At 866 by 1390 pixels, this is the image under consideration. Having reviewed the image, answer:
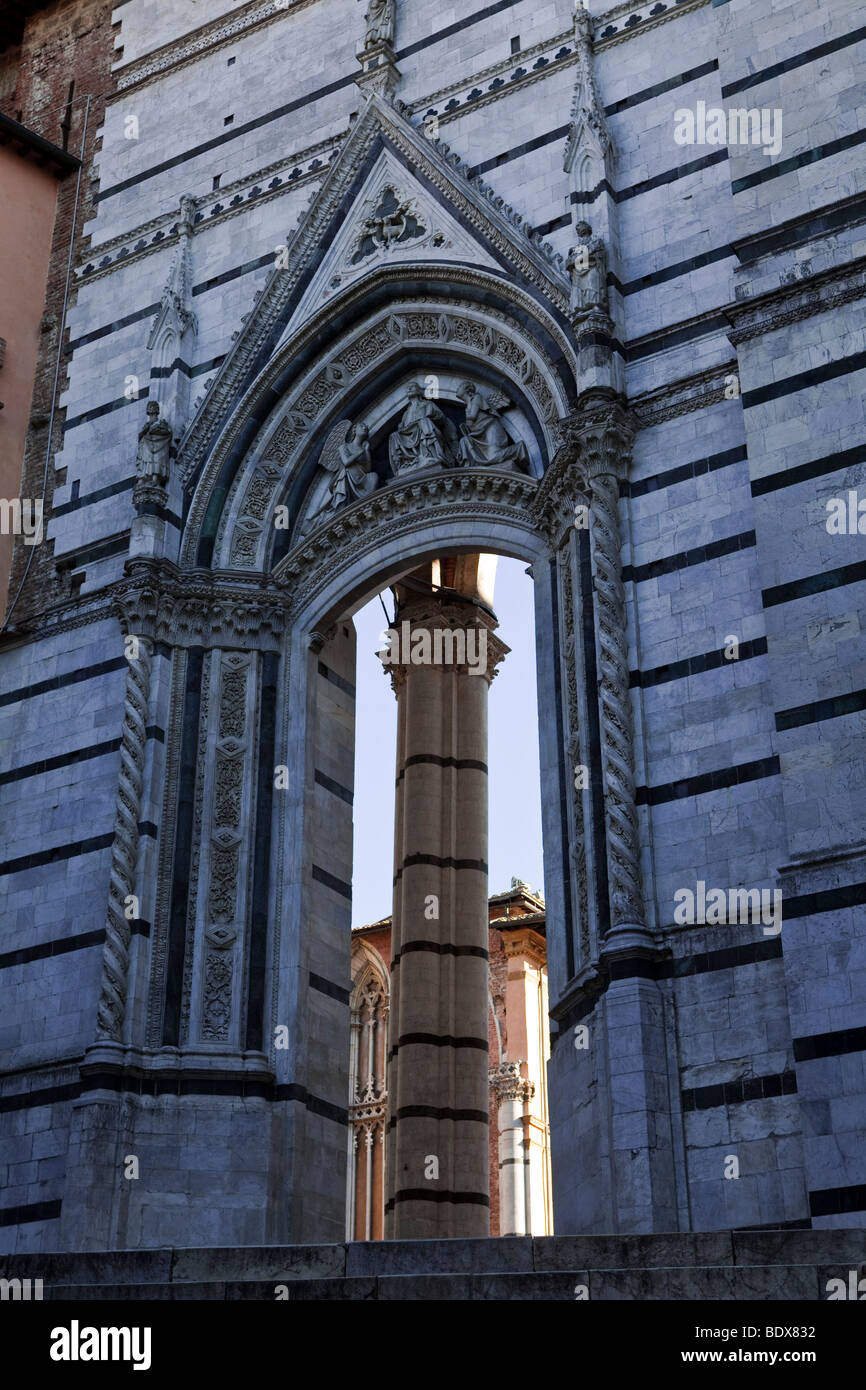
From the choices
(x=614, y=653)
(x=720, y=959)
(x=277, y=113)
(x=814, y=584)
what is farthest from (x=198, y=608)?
(x=720, y=959)

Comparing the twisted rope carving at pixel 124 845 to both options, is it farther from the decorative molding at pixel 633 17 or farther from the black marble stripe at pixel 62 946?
the decorative molding at pixel 633 17

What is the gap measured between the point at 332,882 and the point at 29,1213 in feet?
11.0

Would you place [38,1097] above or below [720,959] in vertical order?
below

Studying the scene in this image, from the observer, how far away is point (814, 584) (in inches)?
430

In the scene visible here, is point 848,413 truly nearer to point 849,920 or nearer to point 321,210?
point 849,920

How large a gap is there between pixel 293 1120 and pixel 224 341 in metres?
7.00

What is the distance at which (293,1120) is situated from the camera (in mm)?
12758

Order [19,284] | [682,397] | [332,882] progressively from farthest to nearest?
[19,284] < [332,882] < [682,397]

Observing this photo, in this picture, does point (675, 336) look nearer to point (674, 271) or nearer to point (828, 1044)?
point (674, 271)

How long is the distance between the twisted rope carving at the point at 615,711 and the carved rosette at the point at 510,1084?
11.7 meters

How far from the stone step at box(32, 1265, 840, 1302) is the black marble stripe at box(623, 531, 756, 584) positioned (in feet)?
19.8

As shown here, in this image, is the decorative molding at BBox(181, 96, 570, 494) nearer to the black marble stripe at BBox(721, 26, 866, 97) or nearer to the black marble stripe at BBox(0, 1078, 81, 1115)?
the black marble stripe at BBox(721, 26, 866, 97)

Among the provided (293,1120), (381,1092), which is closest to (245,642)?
(293,1120)

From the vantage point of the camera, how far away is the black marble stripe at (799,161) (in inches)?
483
